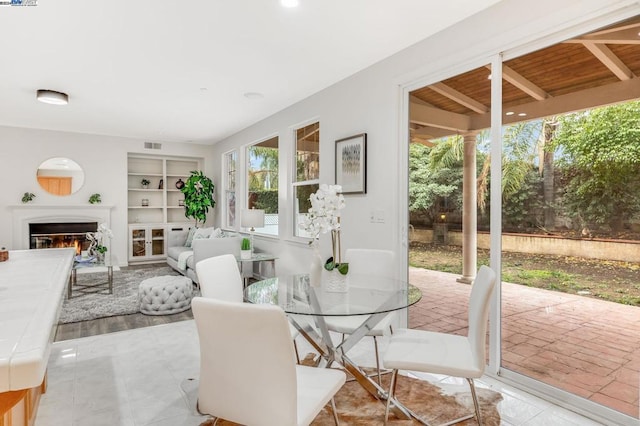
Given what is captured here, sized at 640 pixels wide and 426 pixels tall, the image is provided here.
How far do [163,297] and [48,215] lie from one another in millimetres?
4190

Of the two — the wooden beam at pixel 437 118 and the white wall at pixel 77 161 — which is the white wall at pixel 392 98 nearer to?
the wooden beam at pixel 437 118

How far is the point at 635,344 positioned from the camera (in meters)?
1.98

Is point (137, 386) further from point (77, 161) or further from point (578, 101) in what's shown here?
point (77, 161)

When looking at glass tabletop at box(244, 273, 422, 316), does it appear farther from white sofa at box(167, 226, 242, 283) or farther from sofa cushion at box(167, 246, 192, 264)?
sofa cushion at box(167, 246, 192, 264)

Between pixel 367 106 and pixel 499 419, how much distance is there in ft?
9.06

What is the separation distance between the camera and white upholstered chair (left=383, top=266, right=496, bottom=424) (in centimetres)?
177

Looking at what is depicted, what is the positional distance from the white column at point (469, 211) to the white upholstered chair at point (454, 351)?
75cm

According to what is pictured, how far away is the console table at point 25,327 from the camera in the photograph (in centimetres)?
84

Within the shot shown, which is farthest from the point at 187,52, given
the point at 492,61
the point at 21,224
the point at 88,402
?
the point at 21,224

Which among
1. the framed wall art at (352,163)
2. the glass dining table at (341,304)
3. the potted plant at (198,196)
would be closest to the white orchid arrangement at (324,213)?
the glass dining table at (341,304)

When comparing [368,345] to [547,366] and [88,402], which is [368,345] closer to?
[547,366]

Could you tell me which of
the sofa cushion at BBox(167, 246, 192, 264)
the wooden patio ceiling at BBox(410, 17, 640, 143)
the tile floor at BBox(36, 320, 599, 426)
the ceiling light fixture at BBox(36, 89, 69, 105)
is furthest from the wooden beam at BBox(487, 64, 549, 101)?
the sofa cushion at BBox(167, 246, 192, 264)

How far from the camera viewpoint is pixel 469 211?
278 centimetres

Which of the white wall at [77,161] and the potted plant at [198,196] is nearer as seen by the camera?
the white wall at [77,161]
